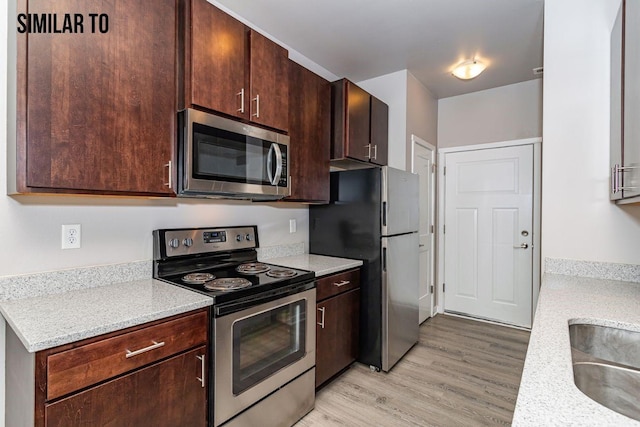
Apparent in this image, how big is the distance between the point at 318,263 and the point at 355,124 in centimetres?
123

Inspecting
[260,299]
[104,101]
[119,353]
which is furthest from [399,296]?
[104,101]

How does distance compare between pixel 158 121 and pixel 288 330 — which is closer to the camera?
pixel 158 121

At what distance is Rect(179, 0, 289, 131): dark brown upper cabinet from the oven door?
1.09m

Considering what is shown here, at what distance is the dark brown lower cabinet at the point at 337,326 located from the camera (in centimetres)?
219

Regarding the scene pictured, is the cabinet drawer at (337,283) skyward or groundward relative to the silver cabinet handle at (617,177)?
groundward

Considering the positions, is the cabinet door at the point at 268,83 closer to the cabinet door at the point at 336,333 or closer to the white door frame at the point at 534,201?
the cabinet door at the point at 336,333

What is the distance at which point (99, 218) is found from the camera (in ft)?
5.48

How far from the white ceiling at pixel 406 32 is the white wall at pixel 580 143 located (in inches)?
15.2

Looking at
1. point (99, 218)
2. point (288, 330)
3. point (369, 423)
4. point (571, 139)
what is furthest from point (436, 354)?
point (99, 218)

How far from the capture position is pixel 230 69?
5.97 feet

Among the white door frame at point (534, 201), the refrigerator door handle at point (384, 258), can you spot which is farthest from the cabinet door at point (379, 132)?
the white door frame at point (534, 201)

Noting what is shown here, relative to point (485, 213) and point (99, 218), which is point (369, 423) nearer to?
point (99, 218)

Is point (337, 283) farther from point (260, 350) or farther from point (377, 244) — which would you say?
point (260, 350)

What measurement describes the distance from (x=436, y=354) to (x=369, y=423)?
1169 millimetres
